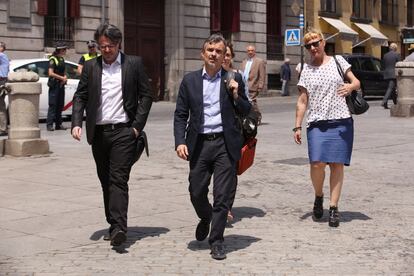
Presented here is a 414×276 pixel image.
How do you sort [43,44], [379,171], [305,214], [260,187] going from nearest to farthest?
[305,214] → [260,187] → [379,171] → [43,44]

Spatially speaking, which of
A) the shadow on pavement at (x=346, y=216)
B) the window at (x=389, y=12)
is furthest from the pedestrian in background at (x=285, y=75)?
the shadow on pavement at (x=346, y=216)

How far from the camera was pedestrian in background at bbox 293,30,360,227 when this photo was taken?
7.32 meters

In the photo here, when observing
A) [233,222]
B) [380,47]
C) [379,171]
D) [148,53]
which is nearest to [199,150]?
A: [233,222]

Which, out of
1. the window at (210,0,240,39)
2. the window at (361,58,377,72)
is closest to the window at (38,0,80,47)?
the window at (210,0,240,39)

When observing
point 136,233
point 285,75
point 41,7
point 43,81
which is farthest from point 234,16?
point 136,233

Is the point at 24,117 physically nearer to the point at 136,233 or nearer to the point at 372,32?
the point at 136,233

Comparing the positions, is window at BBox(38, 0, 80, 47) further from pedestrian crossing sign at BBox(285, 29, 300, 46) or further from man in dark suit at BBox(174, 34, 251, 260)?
man in dark suit at BBox(174, 34, 251, 260)

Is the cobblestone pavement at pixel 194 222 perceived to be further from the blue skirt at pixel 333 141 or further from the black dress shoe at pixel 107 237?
the blue skirt at pixel 333 141

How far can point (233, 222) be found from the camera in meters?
7.46

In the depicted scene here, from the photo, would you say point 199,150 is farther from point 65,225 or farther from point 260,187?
point 260,187

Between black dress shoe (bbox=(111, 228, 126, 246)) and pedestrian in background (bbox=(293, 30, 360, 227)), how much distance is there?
202 centimetres

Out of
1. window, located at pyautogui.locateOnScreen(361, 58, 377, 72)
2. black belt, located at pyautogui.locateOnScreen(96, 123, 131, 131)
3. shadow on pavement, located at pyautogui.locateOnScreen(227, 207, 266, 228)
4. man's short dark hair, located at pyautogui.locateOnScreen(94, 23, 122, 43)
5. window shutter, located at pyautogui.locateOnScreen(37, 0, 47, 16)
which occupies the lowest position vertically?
shadow on pavement, located at pyautogui.locateOnScreen(227, 207, 266, 228)

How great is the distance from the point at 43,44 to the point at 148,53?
5.39m

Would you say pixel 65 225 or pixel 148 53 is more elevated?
pixel 148 53
